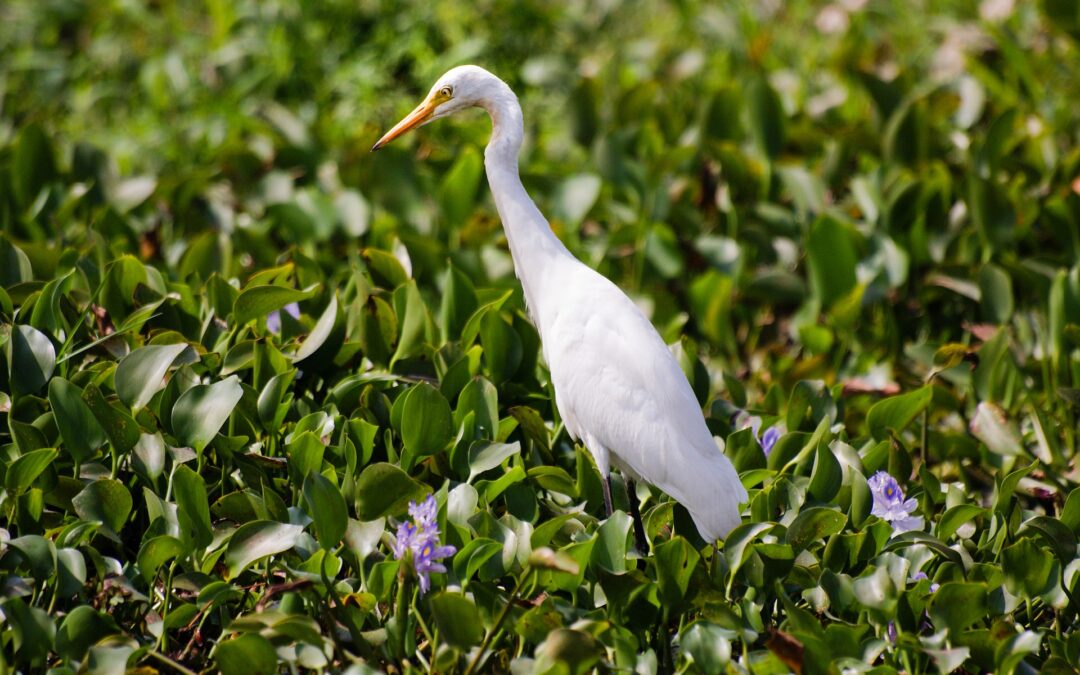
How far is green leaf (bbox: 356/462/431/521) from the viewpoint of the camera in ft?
8.97

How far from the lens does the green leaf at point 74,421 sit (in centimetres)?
Result: 272

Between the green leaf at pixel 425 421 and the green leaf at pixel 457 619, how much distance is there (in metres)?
0.55

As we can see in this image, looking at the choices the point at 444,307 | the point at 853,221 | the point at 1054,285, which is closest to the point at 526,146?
the point at 853,221

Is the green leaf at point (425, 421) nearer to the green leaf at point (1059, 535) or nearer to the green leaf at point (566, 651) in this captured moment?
the green leaf at point (566, 651)

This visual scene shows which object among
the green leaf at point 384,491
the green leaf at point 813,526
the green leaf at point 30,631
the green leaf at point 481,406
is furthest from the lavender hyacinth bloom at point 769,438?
the green leaf at point 30,631

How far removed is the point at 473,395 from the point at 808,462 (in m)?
0.84

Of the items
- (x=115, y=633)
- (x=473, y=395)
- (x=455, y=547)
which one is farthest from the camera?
(x=473, y=395)

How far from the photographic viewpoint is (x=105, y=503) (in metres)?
2.68

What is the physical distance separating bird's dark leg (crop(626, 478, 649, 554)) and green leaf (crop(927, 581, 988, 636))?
2.30 feet

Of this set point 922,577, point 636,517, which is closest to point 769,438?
point 636,517

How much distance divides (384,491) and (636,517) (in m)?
0.70

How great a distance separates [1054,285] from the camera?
3740mm

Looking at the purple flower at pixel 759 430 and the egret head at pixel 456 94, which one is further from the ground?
the egret head at pixel 456 94

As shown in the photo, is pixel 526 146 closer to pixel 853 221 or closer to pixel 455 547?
pixel 853 221
